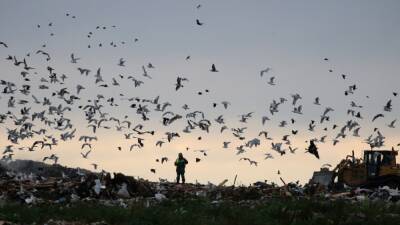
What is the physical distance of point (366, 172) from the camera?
2755 cm

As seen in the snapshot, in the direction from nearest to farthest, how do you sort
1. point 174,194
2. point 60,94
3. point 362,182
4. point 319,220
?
1. point 319,220
2. point 174,194
3. point 60,94
4. point 362,182

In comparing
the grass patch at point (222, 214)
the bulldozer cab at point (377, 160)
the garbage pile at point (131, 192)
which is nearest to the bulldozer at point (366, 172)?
the bulldozer cab at point (377, 160)

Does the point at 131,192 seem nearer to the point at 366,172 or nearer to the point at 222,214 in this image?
the point at 222,214

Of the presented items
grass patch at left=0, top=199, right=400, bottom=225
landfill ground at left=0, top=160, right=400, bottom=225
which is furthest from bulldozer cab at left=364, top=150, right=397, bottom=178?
grass patch at left=0, top=199, right=400, bottom=225

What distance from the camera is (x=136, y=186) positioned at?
68.7ft

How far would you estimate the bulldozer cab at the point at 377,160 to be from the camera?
27172 millimetres

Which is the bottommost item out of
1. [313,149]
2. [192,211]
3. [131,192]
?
[192,211]

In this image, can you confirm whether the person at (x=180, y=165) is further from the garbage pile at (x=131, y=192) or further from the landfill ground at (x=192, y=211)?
the landfill ground at (x=192, y=211)

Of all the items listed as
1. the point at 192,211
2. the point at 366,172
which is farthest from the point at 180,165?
the point at 192,211

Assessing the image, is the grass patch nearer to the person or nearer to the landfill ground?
the landfill ground

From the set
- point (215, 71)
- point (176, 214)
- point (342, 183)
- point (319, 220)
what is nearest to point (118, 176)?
point (215, 71)

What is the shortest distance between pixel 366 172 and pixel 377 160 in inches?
27.0

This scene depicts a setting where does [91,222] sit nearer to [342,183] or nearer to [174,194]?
[174,194]

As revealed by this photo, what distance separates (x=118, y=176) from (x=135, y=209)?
6.34m
